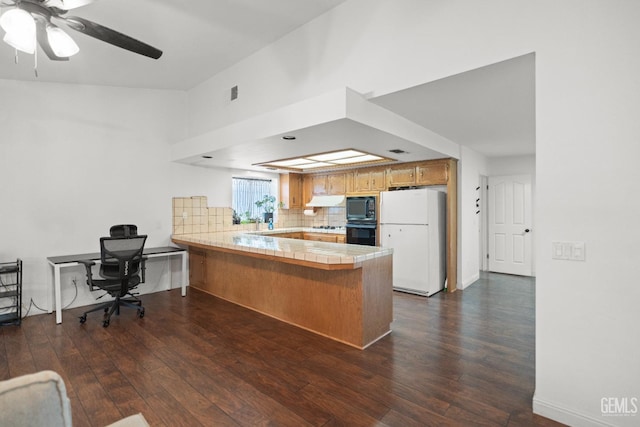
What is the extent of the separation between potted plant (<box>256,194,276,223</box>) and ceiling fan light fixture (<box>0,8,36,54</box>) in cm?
464

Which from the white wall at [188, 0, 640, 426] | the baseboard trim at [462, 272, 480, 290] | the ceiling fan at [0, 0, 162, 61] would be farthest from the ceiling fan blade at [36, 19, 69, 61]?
the baseboard trim at [462, 272, 480, 290]

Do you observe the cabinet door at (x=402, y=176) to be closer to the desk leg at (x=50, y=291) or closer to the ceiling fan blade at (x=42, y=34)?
the ceiling fan blade at (x=42, y=34)

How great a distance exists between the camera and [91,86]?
14.2ft

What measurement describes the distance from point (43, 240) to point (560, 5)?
5635 mm

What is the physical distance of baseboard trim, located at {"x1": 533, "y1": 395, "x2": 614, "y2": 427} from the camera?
1854mm

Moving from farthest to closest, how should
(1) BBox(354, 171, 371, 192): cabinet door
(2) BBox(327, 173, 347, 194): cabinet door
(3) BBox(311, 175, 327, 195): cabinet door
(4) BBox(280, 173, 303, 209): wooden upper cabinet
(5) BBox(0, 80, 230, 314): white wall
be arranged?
(4) BBox(280, 173, 303, 209): wooden upper cabinet → (3) BBox(311, 175, 327, 195): cabinet door → (2) BBox(327, 173, 347, 194): cabinet door → (1) BBox(354, 171, 371, 192): cabinet door → (5) BBox(0, 80, 230, 314): white wall

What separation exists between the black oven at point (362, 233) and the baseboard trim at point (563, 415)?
3.57 metres

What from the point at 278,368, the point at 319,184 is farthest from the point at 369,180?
the point at 278,368

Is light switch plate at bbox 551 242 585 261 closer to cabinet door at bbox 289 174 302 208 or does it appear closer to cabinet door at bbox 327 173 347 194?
cabinet door at bbox 327 173 347 194

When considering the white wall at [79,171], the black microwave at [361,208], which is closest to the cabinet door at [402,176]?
the black microwave at [361,208]

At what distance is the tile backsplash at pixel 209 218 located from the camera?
5.25 m

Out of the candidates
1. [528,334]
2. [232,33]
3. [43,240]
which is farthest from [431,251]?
[43,240]

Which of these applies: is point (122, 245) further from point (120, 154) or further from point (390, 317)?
point (390, 317)

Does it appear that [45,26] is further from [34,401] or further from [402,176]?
[402,176]
